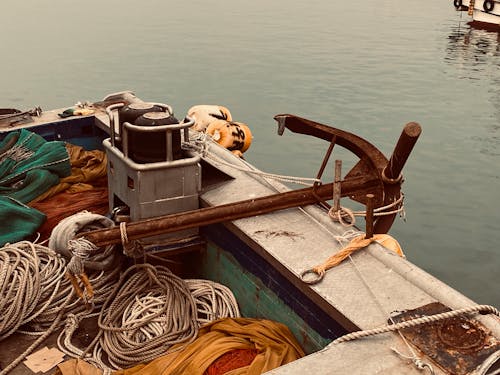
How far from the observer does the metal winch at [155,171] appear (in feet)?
17.3

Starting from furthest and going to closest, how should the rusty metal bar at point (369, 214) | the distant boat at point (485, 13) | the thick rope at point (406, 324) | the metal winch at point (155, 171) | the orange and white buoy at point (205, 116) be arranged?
the distant boat at point (485, 13) → the orange and white buoy at point (205, 116) → the metal winch at point (155, 171) → the rusty metal bar at point (369, 214) → the thick rope at point (406, 324)

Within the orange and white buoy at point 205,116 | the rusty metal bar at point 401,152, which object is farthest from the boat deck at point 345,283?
the orange and white buoy at point 205,116

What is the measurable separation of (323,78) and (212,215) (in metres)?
26.6

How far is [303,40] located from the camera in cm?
3925

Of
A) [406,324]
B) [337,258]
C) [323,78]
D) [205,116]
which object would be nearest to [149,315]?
[337,258]

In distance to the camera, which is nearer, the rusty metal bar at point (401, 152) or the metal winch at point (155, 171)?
the rusty metal bar at point (401, 152)

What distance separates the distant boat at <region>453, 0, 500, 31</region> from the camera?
142 feet

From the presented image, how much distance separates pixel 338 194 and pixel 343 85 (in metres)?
25.4

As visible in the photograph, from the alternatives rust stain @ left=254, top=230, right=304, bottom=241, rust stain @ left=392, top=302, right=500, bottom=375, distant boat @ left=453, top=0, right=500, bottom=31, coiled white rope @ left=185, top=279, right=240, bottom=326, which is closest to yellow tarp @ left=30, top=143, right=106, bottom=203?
coiled white rope @ left=185, top=279, right=240, bottom=326

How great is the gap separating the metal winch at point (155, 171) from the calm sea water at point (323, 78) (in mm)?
9442

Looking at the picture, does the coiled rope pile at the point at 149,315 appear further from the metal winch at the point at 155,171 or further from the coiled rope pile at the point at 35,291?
the metal winch at the point at 155,171

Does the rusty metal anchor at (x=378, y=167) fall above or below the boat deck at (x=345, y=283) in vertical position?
above

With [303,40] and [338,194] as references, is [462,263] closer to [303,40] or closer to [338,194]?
[338,194]

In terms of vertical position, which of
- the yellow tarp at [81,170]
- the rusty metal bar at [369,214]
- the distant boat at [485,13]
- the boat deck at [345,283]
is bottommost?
the yellow tarp at [81,170]
